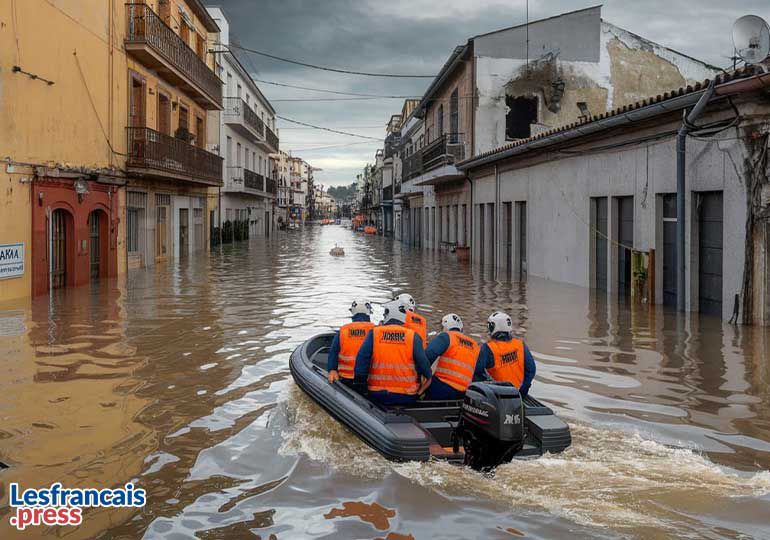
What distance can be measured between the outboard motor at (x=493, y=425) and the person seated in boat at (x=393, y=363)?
1.06m

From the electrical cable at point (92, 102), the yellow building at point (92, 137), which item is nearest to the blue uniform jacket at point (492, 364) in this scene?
the yellow building at point (92, 137)

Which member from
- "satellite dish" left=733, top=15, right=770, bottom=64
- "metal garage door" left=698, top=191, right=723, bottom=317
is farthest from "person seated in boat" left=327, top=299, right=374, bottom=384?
"metal garage door" left=698, top=191, right=723, bottom=317

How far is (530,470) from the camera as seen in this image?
571 centimetres

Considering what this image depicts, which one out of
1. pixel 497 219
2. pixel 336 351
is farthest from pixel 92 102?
pixel 336 351

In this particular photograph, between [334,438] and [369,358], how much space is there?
31.0 inches

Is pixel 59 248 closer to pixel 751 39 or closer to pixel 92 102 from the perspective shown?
pixel 92 102

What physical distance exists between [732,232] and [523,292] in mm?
6635

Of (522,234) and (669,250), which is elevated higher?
(522,234)

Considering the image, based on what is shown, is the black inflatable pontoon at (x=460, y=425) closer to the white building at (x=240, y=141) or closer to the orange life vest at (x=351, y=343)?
the orange life vest at (x=351, y=343)

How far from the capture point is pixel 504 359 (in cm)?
691

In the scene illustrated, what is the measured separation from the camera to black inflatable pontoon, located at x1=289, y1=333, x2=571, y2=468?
5594 mm

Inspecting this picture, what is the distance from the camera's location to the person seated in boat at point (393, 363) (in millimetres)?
6902

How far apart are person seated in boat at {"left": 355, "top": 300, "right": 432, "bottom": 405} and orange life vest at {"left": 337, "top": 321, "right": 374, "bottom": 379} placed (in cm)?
48

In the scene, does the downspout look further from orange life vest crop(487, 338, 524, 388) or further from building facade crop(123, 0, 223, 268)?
orange life vest crop(487, 338, 524, 388)
